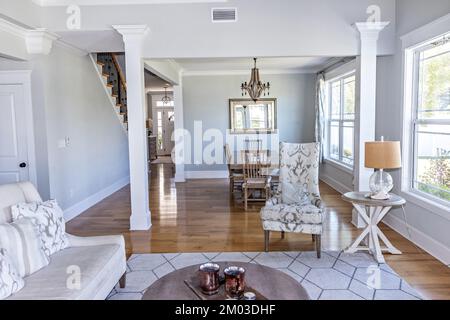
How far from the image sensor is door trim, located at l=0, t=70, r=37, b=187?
4.59 m

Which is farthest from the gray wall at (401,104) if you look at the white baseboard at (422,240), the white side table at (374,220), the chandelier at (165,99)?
the chandelier at (165,99)

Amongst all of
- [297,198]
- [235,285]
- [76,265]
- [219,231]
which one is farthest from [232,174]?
[235,285]

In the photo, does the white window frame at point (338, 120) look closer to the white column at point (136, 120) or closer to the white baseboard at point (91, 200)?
the white column at point (136, 120)

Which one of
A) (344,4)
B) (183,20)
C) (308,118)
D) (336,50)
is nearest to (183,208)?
(183,20)

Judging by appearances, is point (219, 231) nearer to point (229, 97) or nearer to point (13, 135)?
point (13, 135)

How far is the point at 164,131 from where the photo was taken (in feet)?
48.4

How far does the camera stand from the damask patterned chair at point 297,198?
3.76 m

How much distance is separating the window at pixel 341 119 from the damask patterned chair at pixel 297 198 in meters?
2.75

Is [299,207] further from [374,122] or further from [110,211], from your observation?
[110,211]

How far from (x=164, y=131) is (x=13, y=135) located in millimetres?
10109

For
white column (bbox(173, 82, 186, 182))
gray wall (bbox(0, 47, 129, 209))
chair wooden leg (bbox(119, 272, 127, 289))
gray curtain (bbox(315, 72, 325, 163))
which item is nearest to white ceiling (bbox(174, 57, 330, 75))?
gray curtain (bbox(315, 72, 325, 163))

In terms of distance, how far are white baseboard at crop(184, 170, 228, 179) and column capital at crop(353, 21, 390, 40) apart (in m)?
5.11

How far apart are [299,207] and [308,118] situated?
5.45m

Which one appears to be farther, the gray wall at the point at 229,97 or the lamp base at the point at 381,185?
the gray wall at the point at 229,97
